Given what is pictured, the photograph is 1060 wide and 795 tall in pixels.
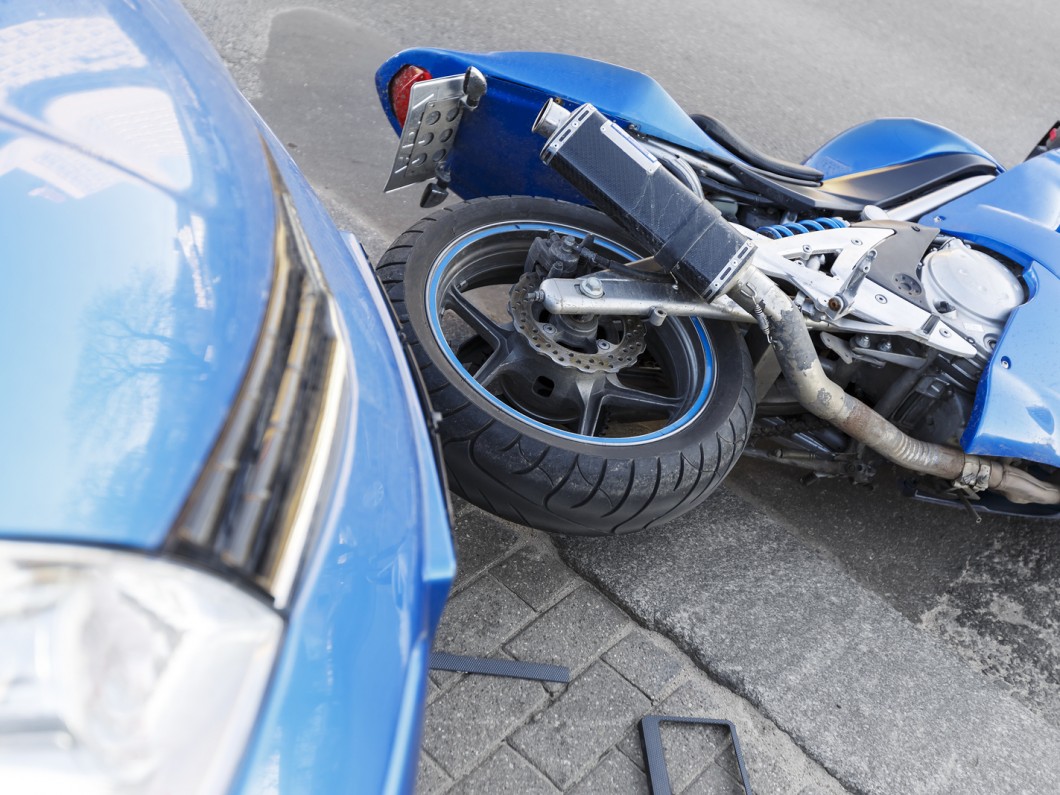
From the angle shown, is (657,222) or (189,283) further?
(657,222)

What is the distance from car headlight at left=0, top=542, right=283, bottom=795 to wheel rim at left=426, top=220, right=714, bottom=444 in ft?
4.49

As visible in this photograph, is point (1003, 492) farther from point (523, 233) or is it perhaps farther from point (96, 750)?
point (96, 750)

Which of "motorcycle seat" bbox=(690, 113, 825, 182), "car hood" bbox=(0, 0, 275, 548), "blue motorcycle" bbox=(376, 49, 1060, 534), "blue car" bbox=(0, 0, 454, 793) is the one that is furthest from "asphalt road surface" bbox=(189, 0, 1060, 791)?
"car hood" bbox=(0, 0, 275, 548)

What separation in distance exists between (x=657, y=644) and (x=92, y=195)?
163 cm

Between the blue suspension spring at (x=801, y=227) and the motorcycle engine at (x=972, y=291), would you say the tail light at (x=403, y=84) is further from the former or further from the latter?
Result: the motorcycle engine at (x=972, y=291)

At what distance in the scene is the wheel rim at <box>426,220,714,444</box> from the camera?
239cm

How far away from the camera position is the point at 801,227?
252 centimetres

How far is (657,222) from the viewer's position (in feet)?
6.93

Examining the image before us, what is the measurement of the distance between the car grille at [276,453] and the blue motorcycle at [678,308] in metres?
0.84

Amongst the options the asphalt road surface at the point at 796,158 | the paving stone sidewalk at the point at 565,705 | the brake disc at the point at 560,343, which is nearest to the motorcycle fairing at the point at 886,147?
the asphalt road surface at the point at 796,158

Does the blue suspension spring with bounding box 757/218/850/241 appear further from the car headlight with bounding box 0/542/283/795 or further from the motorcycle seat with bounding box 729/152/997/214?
Answer: the car headlight with bounding box 0/542/283/795

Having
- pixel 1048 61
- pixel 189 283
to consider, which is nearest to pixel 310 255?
pixel 189 283

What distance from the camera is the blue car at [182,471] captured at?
940 millimetres

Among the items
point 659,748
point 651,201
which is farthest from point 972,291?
point 659,748
